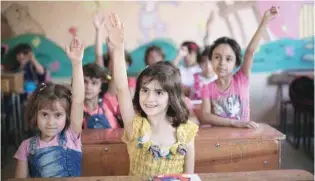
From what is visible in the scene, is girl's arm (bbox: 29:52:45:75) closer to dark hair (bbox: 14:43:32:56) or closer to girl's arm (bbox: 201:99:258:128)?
dark hair (bbox: 14:43:32:56)

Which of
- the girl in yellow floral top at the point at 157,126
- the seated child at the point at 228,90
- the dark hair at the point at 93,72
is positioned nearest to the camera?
the girl in yellow floral top at the point at 157,126

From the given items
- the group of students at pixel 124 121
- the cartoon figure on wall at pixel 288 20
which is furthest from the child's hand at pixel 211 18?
the group of students at pixel 124 121

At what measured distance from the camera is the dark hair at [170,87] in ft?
5.35

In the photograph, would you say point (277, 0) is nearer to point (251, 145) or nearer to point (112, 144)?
point (251, 145)

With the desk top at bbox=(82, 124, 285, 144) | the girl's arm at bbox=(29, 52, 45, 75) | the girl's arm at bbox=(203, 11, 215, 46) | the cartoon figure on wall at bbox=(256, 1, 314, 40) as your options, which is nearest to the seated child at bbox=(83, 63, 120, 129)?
the desk top at bbox=(82, 124, 285, 144)

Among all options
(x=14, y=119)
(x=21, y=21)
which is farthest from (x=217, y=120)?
(x=21, y=21)

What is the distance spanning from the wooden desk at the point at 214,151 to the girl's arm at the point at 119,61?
23.4 inches

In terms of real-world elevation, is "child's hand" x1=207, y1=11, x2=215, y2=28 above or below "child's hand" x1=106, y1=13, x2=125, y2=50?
above

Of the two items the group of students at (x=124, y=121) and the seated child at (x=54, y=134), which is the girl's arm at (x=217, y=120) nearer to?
the group of students at (x=124, y=121)

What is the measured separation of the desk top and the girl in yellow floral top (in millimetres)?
486

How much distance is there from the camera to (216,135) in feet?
7.22

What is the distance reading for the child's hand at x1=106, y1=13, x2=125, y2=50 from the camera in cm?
150

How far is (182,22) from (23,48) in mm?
2387

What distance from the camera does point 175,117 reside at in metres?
1.72
